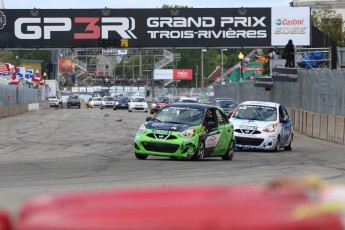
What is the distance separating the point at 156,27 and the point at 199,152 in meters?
27.8

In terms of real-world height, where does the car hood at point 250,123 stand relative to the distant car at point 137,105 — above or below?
above

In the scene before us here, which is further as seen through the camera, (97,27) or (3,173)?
(97,27)

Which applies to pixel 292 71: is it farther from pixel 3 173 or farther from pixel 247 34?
pixel 3 173

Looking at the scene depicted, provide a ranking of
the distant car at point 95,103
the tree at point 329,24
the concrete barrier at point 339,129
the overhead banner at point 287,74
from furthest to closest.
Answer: the distant car at point 95,103 < the tree at point 329,24 < the overhead banner at point 287,74 < the concrete barrier at point 339,129

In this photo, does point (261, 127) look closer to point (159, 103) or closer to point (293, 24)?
point (293, 24)

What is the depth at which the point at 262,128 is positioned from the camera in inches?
941

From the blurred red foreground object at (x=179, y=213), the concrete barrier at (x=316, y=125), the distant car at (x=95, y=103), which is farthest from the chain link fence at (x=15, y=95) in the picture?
the blurred red foreground object at (x=179, y=213)

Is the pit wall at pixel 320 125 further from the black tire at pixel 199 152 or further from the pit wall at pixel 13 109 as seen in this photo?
the pit wall at pixel 13 109

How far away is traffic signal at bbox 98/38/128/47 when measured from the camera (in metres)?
45.4

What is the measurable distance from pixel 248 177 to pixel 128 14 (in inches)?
1259

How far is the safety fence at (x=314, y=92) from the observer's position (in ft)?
96.4

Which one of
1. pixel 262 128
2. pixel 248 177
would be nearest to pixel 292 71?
pixel 262 128

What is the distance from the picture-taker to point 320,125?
106ft

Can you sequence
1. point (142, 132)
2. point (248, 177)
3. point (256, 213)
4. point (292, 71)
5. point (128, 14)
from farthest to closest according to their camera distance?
point (128, 14), point (292, 71), point (142, 132), point (248, 177), point (256, 213)
